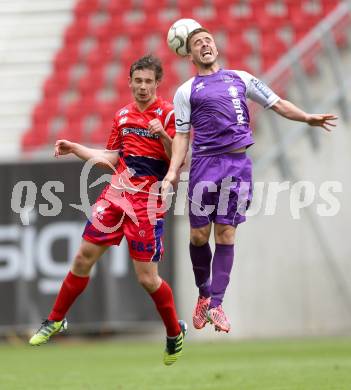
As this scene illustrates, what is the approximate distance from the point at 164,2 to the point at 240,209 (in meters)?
8.84

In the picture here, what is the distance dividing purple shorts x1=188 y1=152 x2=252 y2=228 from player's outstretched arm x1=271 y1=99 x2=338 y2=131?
0.44 m

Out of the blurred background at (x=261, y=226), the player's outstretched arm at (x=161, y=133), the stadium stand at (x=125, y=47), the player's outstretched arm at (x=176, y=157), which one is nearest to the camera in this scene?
the player's outstretched arm at (x=176, y=157)

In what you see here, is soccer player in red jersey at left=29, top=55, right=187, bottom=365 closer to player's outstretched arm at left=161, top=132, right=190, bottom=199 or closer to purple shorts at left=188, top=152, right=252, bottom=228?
player's outstretched arm at left=161, top=132, right=190, bottom=199

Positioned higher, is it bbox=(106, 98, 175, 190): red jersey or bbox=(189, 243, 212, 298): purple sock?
bbox=(106, 98, 175, 190): red jersey

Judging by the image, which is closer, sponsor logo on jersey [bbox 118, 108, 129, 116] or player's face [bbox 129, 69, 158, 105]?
player's face [bbox 129, 69, 158, 105]

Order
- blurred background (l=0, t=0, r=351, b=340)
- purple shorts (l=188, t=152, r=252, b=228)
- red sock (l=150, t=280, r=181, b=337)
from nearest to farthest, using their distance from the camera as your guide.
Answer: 1. purple shorts (l=188, t=152, r=252, b=228)
2. red sock (l=150, t=280, r=181, b=337)
3. blurred background (l=0, t=0, r=351, b=340)

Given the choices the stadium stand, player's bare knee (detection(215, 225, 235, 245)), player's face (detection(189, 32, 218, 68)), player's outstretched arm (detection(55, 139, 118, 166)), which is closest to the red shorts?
player's outstretched arm (detection(55, 139, 118, 166))

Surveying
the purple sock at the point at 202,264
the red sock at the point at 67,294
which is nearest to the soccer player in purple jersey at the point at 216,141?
the purple sock at the point at 202,264

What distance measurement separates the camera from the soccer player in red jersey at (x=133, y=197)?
312 inches

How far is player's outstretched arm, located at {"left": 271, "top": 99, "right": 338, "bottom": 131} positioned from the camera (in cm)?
772

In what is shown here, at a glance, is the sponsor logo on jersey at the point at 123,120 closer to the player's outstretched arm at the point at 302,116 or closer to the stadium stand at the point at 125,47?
the player's outstretched arm at the point at 302,116

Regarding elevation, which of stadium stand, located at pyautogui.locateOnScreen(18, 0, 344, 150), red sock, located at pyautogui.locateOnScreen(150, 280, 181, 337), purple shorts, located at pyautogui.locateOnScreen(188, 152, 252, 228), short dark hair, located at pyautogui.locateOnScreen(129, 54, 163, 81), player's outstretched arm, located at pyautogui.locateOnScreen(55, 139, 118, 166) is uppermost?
stadium stand, located at pyautogui.locateOnScreen(18, 0, 344, 150)

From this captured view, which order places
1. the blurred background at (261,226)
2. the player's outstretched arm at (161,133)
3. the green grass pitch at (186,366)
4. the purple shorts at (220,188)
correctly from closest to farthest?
the player's outstretched arm at (161,133), the purple shorts at (220,188), the green grass pitch at (186,366), the blurred background at (261,226)

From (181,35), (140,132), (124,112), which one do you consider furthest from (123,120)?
(181,35)
